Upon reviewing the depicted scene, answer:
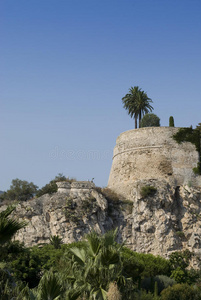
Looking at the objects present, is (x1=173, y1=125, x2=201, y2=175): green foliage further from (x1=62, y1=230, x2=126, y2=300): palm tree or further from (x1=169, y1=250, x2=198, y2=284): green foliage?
(x1=62, y1=230, x2=126, y2=300): palm tree

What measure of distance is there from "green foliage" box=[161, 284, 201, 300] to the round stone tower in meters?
13.1

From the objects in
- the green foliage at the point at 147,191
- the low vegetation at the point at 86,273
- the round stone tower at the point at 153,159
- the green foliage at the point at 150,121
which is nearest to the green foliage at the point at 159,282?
the low vegetation at the point at 86,273

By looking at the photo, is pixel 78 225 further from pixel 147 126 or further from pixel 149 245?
pixel 147 126

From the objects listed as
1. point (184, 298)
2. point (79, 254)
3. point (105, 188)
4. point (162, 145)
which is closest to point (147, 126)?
point (162, 145)

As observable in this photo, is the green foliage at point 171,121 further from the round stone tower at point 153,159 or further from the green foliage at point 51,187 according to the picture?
the green foliage at point 51,187

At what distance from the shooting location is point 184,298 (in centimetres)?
2345

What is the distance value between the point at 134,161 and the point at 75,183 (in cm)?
597

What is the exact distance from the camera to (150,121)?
4297cm

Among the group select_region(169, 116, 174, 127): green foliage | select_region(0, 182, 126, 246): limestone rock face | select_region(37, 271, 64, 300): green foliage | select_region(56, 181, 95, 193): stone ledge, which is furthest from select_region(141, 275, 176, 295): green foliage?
select_region(169, 116, 174, 127): green foliage

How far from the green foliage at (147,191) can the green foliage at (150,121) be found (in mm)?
9419

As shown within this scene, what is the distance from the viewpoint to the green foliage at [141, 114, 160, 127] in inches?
1687

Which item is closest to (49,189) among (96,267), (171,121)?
(171,121)

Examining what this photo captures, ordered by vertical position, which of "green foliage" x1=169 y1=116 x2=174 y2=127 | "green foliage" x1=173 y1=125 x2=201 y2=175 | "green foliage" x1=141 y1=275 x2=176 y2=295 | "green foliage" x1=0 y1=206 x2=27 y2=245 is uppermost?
"green foliage" x1=169 y1=116 x2=174 y2=127

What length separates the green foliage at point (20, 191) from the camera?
43.6 metres
